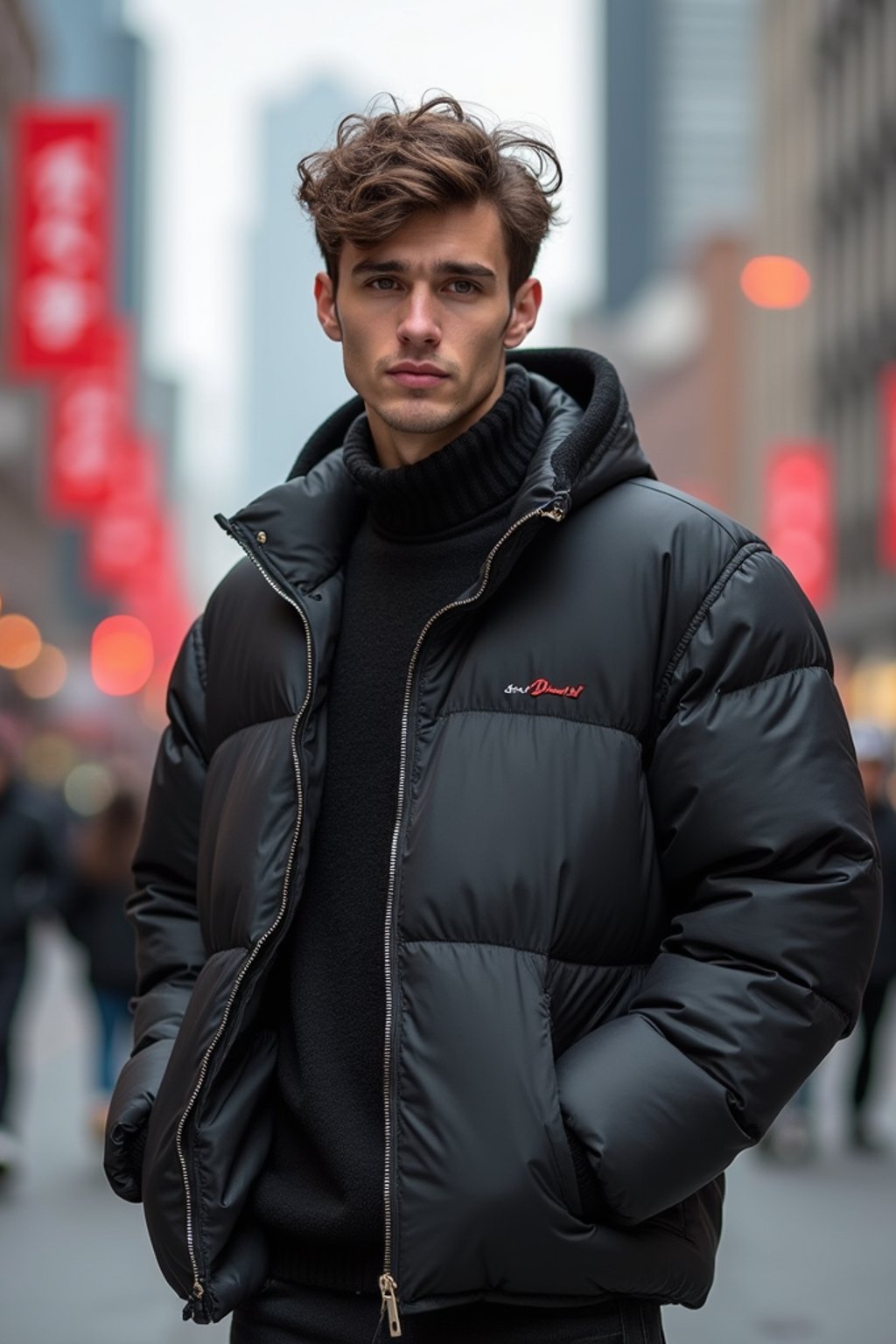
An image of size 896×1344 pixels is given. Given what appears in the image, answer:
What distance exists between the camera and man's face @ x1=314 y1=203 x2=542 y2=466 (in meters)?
2.86

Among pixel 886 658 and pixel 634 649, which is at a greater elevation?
pixel 634 649

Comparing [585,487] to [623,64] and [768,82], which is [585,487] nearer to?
[768,82]

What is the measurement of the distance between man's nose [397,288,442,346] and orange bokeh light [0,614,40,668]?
5011 cm

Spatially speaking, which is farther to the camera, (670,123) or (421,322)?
(670,123)

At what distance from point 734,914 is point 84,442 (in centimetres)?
2585

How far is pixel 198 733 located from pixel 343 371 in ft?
2.21

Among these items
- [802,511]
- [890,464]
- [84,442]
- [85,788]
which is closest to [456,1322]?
[890,464]

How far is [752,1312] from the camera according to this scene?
7.19m

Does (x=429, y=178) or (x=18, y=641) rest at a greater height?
(x=429, y=178)

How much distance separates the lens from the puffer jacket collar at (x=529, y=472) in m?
2.88

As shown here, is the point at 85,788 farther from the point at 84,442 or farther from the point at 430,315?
the point at 430,315

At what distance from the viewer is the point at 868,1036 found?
35.0 ft

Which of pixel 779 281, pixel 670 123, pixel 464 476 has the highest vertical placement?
pixel 464 476

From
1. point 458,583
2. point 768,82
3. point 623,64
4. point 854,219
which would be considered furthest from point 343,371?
point 623,64
